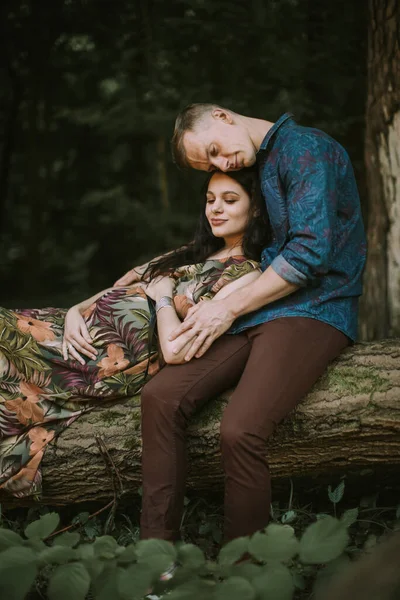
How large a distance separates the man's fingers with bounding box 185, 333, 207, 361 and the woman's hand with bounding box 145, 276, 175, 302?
14.0 inches

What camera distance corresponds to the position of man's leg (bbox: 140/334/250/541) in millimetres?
2439

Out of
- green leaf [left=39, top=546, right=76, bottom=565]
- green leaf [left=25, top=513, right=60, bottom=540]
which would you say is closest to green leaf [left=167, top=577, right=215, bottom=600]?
green leaf [left=39, top=546, right=76, bottom=565]

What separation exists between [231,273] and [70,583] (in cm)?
161

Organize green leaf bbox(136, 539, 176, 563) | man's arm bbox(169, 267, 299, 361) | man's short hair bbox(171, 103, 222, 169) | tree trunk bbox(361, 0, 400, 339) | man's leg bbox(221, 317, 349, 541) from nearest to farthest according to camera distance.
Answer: green leaf bbox(136, 539, 176, 563) → man's leg bbox(221, 317, 349, 541) → man's arm bbox(169, 267, 299, 361) → man's short hair bbox(171, 103, 222, 169) → tree trunk bbox(361, 0, 400, 339)

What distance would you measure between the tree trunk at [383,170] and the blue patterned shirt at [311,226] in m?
1.05

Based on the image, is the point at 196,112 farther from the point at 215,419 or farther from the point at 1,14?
the point at 1,14

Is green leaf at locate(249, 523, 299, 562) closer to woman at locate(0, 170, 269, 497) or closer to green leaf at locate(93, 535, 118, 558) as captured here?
green leaf at locate(93, 535, 118, 558)

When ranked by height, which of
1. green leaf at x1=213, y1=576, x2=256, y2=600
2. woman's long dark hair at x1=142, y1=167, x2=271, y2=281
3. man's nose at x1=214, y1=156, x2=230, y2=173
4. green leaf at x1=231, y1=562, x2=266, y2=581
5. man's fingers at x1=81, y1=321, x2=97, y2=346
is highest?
man's nose at x1=214, y1=156, x2=230, y2=173

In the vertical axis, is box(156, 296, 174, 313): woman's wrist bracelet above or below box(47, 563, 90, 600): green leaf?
above

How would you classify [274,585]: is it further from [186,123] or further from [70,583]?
[186,123]

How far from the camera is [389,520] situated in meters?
3.24

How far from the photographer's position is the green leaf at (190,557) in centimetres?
152

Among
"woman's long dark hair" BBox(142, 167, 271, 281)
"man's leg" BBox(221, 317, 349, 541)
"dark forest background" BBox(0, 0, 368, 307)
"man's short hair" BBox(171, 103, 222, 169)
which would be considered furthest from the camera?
"dark forest background" BBox(0, 0, 368, 307)

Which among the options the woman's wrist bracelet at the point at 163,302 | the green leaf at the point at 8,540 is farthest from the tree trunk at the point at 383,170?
the green leaf at the point at 8,540
